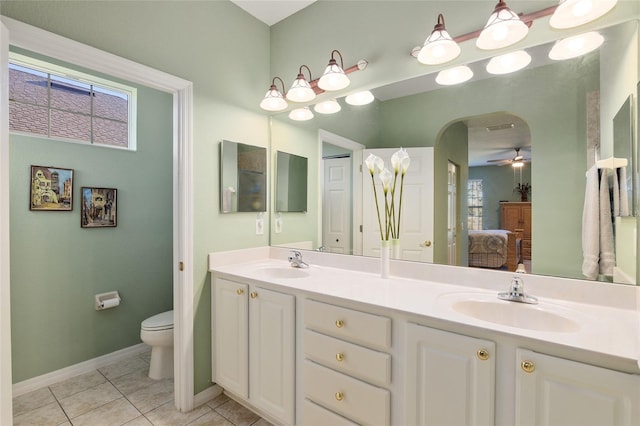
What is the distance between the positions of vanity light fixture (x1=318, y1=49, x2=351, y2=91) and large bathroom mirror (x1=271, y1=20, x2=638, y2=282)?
19 centimetres

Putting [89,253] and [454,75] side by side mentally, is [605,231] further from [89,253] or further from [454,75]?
[89,253]

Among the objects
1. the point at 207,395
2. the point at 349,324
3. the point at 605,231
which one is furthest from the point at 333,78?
the point at 207,395

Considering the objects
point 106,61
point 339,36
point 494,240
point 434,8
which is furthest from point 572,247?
point 106,61

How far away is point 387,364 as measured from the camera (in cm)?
119

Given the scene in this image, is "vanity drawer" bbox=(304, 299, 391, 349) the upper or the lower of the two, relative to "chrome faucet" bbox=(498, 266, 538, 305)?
lower

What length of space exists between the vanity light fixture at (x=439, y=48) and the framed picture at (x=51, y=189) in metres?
2.57

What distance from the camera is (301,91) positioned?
2002 mm

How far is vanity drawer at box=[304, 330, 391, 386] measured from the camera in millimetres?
1209

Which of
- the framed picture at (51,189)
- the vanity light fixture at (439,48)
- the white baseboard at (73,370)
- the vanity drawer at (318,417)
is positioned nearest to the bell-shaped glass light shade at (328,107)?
the vanity light fixture at (439,48)

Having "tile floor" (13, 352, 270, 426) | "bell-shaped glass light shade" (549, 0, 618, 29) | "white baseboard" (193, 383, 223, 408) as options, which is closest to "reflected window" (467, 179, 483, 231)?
"bell-shaped glass light shade" (549, 0, 618, 29)

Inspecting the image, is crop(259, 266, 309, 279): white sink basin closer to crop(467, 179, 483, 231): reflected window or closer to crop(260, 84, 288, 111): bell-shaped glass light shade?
crop(467, 179, 483, 231): reflected window

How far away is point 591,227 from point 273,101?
6.36ft

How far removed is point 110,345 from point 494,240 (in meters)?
2.97

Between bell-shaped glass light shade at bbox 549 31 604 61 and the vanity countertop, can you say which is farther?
bell-shaped glass light shade at bbox 549 31 604 61
